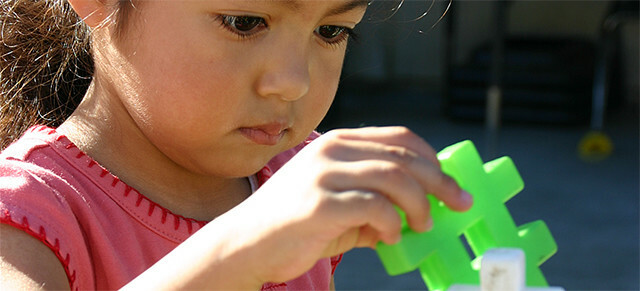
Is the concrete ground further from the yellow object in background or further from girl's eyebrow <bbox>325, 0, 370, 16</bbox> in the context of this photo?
girl's eyebrow <bbox>325, 0, 370, 16</bbox>

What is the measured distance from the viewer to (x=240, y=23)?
91 cm

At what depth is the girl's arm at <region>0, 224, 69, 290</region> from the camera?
85cm

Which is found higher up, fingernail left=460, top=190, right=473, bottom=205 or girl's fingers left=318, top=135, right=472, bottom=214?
girl's fingers left=318, top=135, right=472, bottom=214

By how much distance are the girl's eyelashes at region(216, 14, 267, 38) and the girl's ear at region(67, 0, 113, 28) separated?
184mm

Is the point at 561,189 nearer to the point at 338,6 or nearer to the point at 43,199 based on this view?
the point at 338,6

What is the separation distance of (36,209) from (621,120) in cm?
513

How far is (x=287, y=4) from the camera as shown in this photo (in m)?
0.90

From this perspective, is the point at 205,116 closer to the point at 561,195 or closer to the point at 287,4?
the point at 287,4

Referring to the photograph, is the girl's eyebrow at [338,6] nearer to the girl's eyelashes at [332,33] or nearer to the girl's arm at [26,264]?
the girl's eyelashes at [332,33]

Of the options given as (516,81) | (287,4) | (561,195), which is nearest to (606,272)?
(561,195)

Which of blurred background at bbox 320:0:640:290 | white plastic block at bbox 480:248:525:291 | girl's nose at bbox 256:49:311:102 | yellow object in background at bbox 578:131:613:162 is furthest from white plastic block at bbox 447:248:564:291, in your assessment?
yellow object in background at bbox 578:131:613:162

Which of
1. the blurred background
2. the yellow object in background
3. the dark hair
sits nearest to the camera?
the dark hair

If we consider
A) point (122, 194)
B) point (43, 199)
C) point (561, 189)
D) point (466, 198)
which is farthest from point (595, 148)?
point (466, 198)

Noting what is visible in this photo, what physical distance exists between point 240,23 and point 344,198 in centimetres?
33
